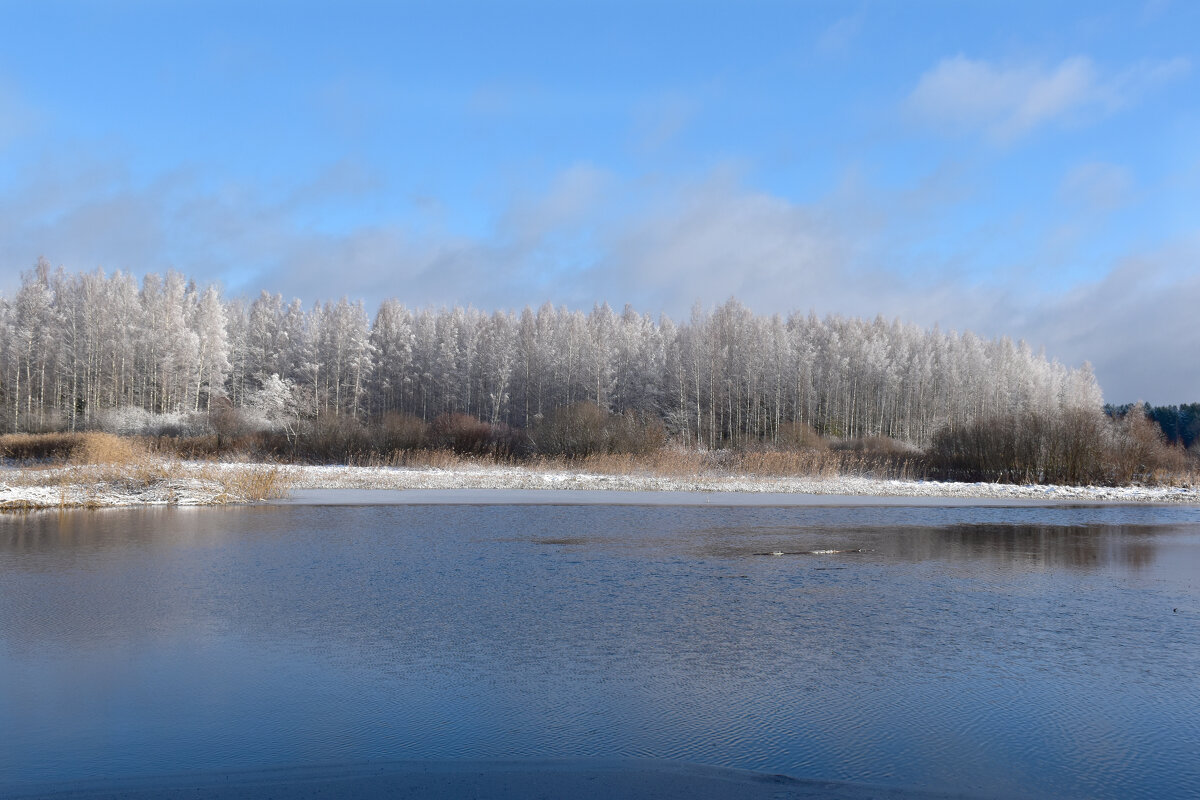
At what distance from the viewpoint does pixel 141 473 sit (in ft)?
68.6

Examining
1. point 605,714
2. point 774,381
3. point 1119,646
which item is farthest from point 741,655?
point 774,381

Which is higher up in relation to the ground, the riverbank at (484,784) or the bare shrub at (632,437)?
the bare shrub at (632,437)

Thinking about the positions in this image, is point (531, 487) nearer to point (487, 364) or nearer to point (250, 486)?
point (250, 486)

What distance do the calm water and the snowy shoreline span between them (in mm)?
8440

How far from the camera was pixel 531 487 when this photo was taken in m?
26.4

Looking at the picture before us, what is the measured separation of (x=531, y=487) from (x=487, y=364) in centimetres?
4323

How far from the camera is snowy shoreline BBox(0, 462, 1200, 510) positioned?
66.8 ft

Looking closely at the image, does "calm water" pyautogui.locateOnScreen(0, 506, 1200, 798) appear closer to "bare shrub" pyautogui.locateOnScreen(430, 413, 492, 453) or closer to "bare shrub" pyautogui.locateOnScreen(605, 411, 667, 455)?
"bare shrub" pyautogui.locateOnScreen(605, 411, 667, 455)

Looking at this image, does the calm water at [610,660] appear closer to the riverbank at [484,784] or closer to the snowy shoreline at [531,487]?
the riverbank at [484,784]

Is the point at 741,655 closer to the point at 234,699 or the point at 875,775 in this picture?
the point at 875,775

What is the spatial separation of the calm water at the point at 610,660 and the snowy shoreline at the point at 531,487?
8440mm

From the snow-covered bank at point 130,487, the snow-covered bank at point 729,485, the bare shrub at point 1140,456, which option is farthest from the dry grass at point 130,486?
the bare shrub at point 1140,456

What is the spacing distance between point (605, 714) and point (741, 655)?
5.81 ft

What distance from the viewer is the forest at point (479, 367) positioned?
55.3 m
